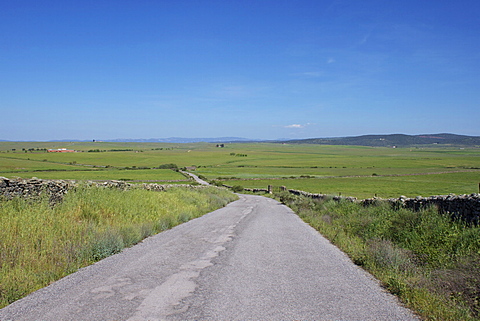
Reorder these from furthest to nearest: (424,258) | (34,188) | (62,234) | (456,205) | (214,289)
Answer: (34,188)
(456,205)
(62,234)
(424,258)
(214,289)

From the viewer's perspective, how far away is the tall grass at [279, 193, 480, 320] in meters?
5.29

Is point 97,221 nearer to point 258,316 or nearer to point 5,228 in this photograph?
point 5,228

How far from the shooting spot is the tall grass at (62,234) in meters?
6.11

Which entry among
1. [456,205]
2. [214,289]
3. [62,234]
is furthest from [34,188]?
[456,205]

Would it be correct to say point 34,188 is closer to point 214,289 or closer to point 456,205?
point 214,289

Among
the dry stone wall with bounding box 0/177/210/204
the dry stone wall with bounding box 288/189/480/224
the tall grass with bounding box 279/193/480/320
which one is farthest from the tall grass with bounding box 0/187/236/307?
the dry stone wall with bounding box 288/189/480/224

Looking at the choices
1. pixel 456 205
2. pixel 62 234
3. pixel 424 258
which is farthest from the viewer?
pixel 456 205

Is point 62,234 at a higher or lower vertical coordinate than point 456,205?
lower

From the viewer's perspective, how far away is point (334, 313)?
4.78 metres

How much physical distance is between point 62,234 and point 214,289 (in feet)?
15.0

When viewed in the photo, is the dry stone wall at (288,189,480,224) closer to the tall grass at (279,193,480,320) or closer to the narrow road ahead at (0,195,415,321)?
the tall grass at (279,193,480,320)

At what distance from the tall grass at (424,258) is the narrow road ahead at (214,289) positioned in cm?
41

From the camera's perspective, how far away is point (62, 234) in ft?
26.8

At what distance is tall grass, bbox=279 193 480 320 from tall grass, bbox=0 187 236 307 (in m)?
6.00
